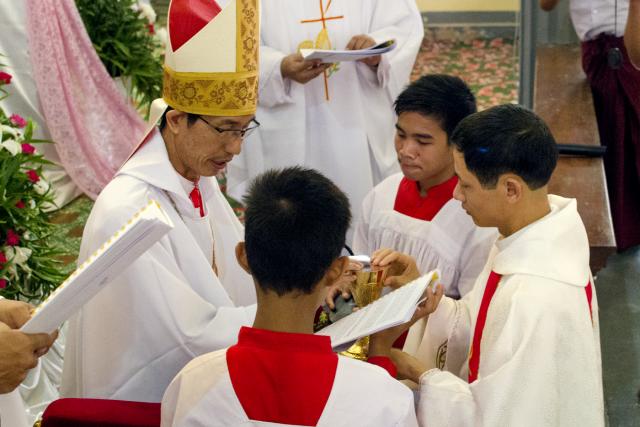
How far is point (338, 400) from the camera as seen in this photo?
1.96 meters

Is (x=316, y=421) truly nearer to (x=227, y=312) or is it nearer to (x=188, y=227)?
(x=227, y=312)

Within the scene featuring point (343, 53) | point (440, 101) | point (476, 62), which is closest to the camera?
point (440, 101)

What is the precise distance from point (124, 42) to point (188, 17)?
363 cm

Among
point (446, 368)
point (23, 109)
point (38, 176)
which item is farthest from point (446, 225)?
point (23, 109)

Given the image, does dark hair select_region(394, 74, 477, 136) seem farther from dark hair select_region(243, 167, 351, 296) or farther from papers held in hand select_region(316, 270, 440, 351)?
dark hair select_region(243, 167, 351, 296)

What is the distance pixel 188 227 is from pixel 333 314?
1.78ft

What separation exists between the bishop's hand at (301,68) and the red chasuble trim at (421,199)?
3.41ft

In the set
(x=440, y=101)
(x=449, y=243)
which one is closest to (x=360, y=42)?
(x=440, y=101)

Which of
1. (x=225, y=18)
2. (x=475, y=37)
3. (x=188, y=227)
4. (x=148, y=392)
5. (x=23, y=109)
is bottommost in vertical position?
(x=475, y=37)

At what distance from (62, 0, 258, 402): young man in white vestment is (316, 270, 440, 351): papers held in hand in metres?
0.41

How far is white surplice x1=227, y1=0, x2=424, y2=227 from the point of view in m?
4.41

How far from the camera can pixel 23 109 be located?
5.98 metres

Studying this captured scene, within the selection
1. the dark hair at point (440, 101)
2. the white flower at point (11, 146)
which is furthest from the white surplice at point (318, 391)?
the white flower at point (11, 146)

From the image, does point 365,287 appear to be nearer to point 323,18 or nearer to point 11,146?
point 11,146
